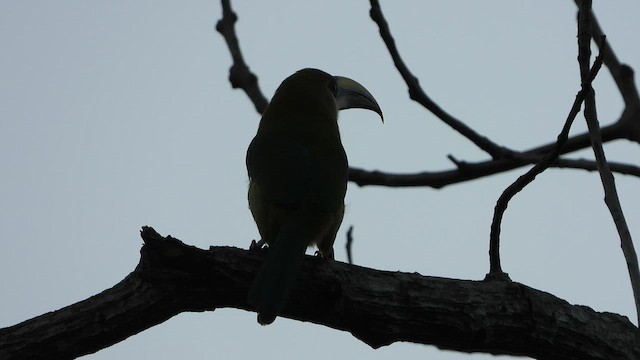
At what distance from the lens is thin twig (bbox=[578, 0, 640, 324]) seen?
3.42m

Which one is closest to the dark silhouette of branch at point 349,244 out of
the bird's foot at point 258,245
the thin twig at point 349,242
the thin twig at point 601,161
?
the thin twig at point 349,242

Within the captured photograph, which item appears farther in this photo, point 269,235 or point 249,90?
point 249,90

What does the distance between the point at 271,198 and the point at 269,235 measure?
0.17 metres

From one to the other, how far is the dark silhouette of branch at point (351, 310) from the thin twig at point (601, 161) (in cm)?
42

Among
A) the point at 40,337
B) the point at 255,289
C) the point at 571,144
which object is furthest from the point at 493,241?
the point at 40,337

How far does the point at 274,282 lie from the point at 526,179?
1.05 meters

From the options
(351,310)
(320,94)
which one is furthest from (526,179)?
(320,94)

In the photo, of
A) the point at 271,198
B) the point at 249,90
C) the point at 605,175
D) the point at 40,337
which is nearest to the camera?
the point at 40,337

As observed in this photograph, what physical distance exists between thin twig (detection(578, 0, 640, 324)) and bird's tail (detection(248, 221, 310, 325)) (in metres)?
1.21

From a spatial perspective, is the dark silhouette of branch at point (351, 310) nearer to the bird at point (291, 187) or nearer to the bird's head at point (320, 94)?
the bird at point (291, 187)

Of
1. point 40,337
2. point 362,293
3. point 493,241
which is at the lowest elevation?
point 40,337

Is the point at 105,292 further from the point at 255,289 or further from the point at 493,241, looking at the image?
the point at 493,241

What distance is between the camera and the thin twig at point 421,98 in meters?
4.35

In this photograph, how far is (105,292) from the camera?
11.0ft
